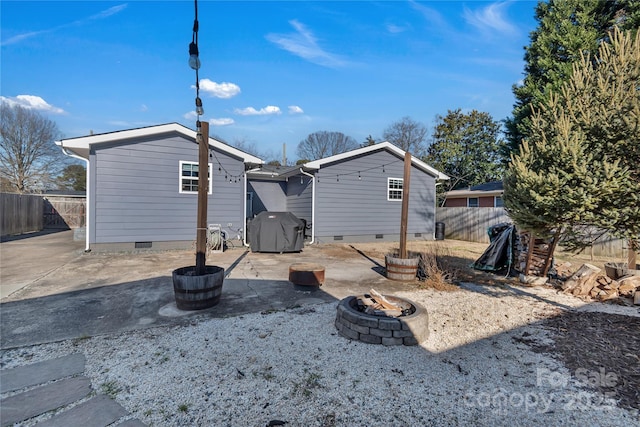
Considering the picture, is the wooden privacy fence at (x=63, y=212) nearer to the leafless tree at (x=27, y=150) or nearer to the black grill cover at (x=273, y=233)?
the leafless tree at (x=27, y=150)

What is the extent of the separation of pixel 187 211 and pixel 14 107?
76.9 ft

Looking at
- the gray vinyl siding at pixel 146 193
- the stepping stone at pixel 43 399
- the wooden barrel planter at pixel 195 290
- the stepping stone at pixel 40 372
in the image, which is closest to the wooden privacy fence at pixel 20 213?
the gray vinyl siding at pixel 146 193

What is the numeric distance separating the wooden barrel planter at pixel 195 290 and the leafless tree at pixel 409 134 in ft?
87.7

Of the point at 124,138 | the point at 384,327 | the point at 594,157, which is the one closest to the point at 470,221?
the point at 594,157

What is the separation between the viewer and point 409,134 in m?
29.0

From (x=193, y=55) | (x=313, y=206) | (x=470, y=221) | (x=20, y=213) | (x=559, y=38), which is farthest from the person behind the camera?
(x=470, y=221)

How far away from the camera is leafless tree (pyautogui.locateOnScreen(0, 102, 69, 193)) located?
2173 centimetres

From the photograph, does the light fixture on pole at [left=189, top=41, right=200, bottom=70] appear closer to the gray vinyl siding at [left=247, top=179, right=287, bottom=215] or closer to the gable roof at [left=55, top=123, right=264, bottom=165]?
the gable roof at [left=55, top=123, right=264, bottom=165]

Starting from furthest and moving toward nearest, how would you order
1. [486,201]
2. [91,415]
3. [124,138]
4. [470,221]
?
1. [486,201]
2. [470,221]
3. [124,138]
4. [91,415]

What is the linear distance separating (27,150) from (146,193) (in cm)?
2205

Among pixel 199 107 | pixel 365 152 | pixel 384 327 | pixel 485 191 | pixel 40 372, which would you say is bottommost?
pixel 40 372

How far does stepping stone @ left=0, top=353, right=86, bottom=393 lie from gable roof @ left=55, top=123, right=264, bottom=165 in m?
7.54

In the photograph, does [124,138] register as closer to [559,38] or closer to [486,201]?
[559,38]

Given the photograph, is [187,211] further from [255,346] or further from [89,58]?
[255,346]
